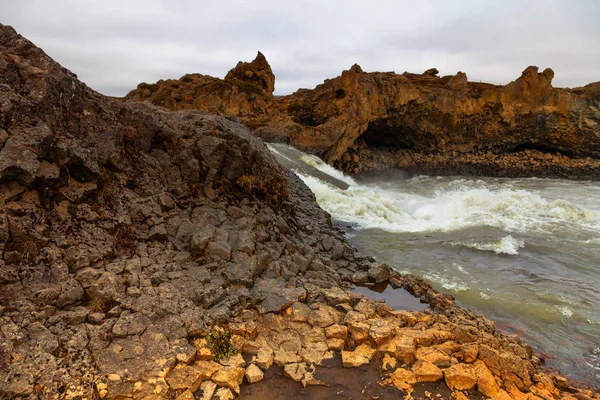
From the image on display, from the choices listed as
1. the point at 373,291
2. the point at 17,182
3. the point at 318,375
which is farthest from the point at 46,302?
the point at 373,291

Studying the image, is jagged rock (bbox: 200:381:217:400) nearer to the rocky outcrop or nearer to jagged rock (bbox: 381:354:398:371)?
jagged rock (bbox: 381:354:398:371)

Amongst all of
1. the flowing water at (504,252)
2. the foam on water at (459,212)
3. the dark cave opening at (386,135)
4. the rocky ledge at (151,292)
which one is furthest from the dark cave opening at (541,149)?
the rocky ledge at (151,292)

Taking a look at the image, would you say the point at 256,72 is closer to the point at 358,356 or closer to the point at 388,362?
the point at 358,356

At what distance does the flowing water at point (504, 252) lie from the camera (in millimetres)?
8195

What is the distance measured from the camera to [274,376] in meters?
5.62

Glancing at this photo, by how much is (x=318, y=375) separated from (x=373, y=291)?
393cm

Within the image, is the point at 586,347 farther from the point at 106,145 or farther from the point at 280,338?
the point at 106,145

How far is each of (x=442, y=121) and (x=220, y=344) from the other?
34.6m

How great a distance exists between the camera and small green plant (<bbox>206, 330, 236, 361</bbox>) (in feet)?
18.9

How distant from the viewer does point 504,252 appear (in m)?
12.8

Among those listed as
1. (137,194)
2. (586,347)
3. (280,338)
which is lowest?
(586,347)

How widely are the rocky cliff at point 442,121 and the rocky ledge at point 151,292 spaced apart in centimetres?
2015

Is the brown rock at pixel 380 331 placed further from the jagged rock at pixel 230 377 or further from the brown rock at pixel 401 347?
the jagged rock at pixel 230 377

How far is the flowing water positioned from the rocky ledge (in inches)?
53.6
